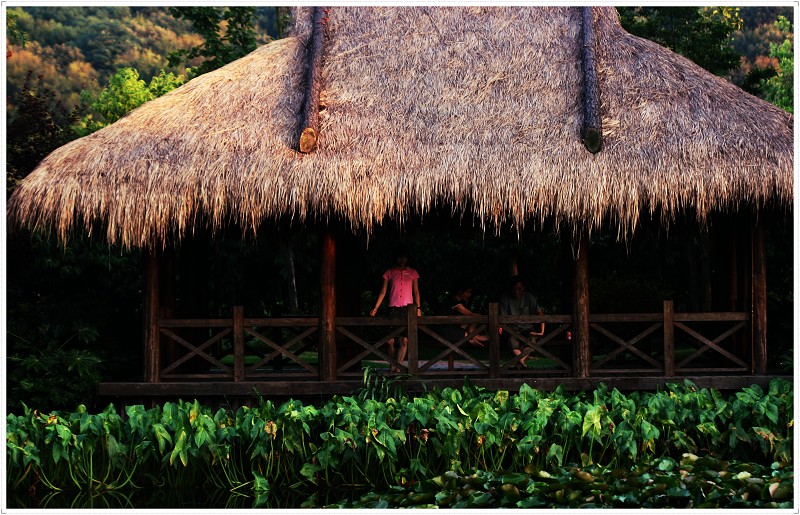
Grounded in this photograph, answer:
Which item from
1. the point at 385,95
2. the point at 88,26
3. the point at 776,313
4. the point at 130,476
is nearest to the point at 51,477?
the point at 130,476

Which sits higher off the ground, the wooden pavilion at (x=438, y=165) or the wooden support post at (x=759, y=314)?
the wooden pavilion at (x=438, y=165)

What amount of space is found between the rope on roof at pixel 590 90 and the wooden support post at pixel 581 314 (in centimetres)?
79

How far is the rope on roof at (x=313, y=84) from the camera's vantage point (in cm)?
823

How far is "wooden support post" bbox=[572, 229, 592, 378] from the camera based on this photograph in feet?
27.7

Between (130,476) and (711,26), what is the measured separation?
11600 millimetres

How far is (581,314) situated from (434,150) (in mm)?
1772

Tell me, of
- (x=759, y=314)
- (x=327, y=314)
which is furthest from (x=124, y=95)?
(x=759, y=314)

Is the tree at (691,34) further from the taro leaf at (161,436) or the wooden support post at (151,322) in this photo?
the taro leaf at (161,436)

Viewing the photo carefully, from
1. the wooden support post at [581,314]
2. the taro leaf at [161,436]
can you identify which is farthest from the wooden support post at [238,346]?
the wooden support post at [581,314]

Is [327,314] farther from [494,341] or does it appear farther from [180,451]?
[180,451]

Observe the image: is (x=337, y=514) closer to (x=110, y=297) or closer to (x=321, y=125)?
(x=321, y=125)

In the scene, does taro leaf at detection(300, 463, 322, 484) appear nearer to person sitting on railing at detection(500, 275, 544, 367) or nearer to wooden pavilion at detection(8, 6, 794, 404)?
wooden pavilion at detection(8, 6, 794, 404)

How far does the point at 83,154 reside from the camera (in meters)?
8.38

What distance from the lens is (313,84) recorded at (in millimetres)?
8781
